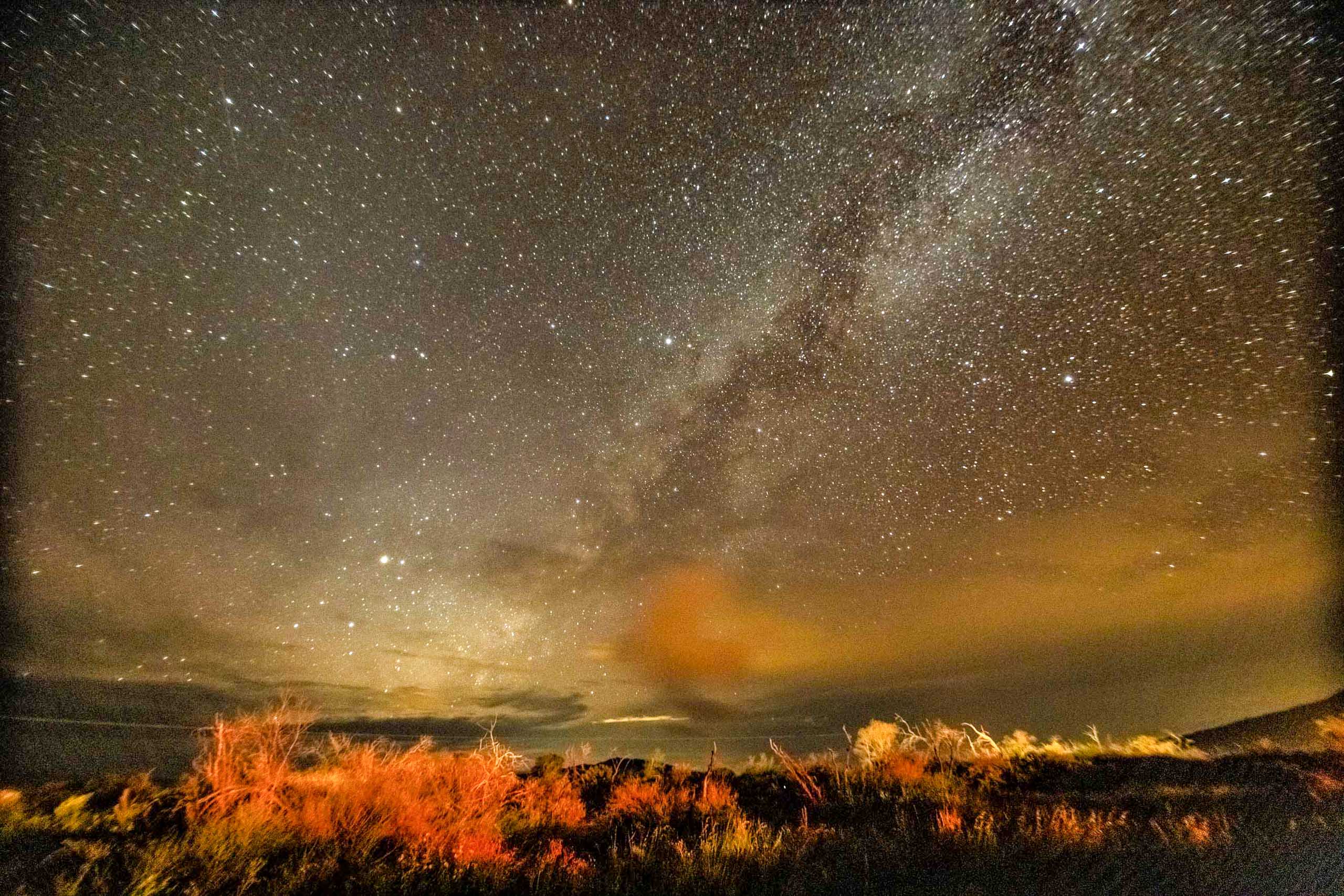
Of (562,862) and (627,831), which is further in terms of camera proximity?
(627,831)

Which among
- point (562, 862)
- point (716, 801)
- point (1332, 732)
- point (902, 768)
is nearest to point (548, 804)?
point (716, 801)

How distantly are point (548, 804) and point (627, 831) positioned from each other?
173 cm

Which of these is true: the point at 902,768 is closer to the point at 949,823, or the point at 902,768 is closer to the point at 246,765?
A: the point at 949,823

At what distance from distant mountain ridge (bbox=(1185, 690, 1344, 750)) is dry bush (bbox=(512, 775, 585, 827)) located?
1638 cm

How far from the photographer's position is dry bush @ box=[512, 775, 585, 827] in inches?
317

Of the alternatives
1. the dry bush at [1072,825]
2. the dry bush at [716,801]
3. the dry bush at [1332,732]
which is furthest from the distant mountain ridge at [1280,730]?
the dry bush at [716,801]

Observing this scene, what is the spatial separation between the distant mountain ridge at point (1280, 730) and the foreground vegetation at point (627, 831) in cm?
607

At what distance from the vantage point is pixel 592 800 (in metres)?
10.2

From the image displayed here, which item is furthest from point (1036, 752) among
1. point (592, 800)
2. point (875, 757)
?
point (592, 800)

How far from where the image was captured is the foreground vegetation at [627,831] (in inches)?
192

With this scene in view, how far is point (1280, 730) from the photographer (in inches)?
658

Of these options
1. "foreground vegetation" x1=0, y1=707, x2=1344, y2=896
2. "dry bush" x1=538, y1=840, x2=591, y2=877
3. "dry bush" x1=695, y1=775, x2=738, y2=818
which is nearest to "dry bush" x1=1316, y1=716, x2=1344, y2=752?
"foreground vegetation" x1=0, y1=707, x2=1344, y2=896

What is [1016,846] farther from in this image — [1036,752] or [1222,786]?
[1036,752]

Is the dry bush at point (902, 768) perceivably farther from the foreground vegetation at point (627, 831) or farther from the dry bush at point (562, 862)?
the dry bush at point (562, 862)
